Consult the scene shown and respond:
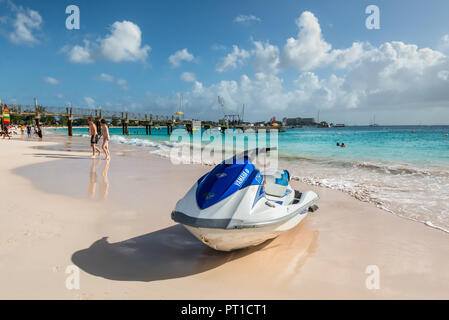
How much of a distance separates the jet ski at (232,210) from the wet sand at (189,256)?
46 centimetres

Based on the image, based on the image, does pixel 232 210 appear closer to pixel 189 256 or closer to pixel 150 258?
pixel 189 256

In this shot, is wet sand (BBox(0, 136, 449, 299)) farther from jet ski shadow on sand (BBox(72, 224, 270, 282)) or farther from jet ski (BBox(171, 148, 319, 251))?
jet ski (BBox(171, 148, 319, 251))

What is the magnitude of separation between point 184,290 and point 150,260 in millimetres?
795

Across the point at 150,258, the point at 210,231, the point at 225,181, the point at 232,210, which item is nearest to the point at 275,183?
the point at 225,181

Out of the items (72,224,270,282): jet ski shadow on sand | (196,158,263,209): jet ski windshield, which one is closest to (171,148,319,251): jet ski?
(196,158,263,209): jet ski windshield

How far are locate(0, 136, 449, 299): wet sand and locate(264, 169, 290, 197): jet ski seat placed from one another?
734 mm

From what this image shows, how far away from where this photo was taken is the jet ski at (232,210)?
272 cm

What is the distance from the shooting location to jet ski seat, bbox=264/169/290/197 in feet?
12.4

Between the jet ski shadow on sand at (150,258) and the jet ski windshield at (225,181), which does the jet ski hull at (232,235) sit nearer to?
the jet ski windshield at (225,181)

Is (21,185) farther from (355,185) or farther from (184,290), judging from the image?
(355,185)

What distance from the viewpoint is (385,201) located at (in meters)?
6.00

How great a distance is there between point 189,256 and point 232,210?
1094 millimetres

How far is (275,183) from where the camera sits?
12.7 ft
